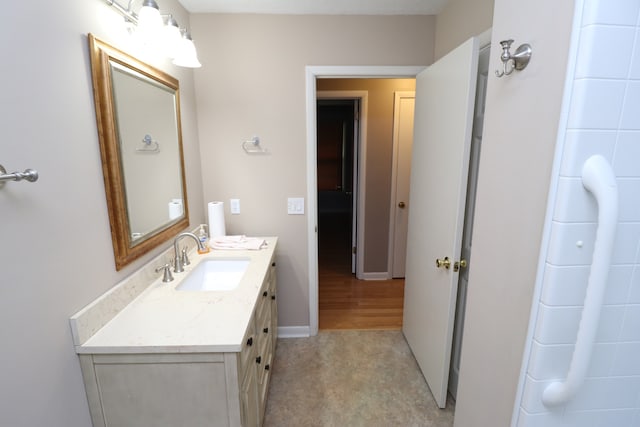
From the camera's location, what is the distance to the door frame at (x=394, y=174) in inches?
125

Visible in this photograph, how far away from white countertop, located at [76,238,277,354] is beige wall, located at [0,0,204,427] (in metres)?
0.14

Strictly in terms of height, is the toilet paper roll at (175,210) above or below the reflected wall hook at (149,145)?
below

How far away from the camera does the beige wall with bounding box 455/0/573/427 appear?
2.79 ft

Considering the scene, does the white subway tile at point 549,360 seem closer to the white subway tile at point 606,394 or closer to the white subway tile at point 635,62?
the white subway tile at point 606,394

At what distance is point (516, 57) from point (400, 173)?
2.42 metres

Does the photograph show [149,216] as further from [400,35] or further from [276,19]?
[400,35]

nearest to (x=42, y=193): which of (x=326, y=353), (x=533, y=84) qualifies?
(x=533, y=84)

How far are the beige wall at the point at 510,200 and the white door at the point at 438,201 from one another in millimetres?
312

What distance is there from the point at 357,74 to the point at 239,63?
0.83 metres

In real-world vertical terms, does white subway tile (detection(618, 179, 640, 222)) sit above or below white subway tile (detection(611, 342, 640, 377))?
above

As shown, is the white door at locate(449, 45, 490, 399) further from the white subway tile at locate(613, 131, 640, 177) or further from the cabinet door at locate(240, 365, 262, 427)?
the cabinet door at locate(240, 365, 262, 427)

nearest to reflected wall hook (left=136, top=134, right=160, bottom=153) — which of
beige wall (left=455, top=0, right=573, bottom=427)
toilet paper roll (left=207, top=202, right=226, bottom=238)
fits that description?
toilet paper roll (left=207, top=202, right=226, bottom=238)

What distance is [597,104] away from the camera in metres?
0.77

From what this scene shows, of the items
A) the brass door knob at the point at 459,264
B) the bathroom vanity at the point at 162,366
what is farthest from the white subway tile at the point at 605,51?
the bathroom vanity at the point at 162,366
